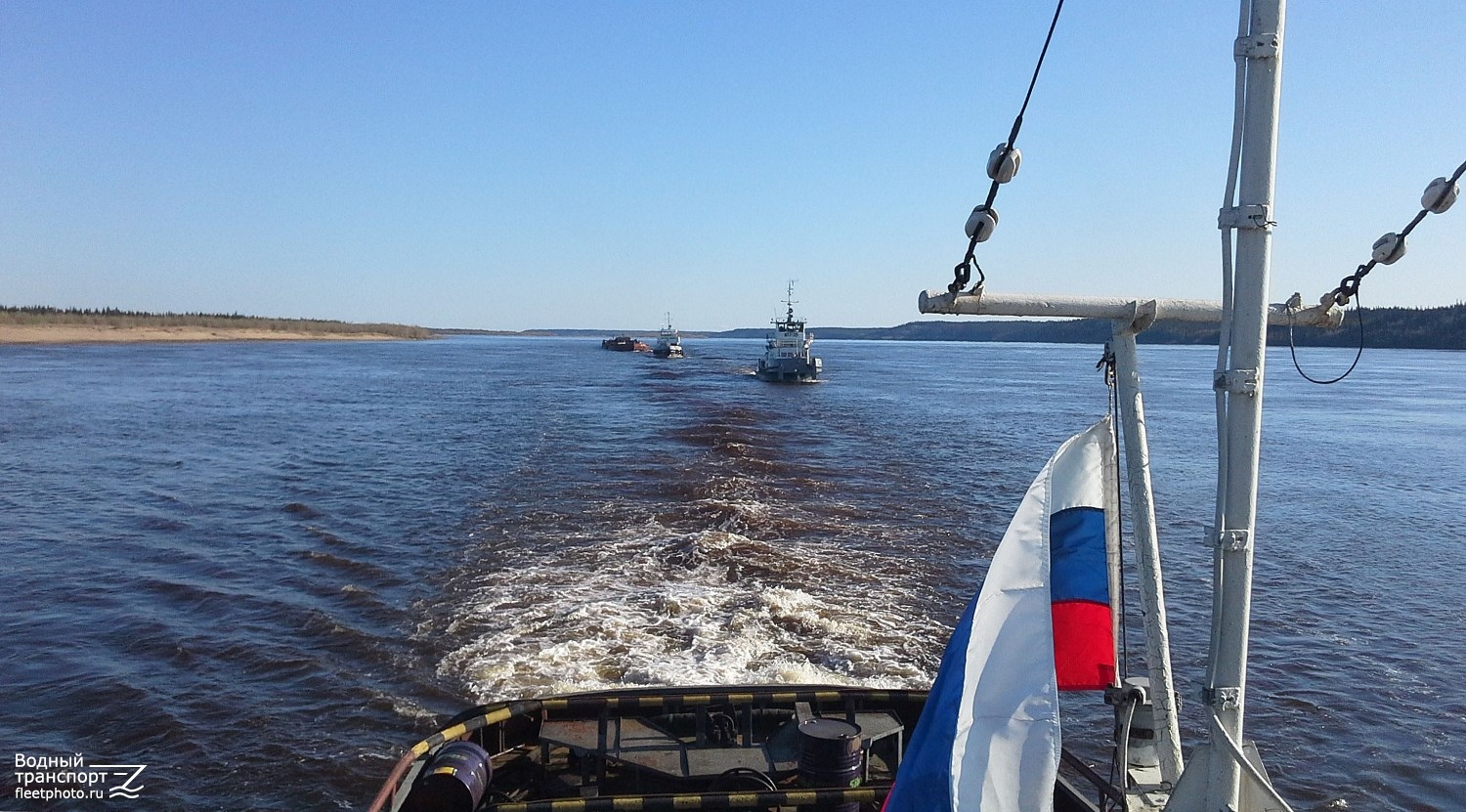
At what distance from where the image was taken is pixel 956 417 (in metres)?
51.0

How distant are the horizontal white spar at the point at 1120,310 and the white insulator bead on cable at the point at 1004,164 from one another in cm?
66

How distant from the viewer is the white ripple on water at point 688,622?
13.4 meters

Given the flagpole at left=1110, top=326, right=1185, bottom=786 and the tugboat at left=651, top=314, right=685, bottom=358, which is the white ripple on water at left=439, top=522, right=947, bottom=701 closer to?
the flagpole at left=1110, top=326, right=1185, bottom=786

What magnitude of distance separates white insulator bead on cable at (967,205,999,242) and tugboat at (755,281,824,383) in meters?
72.0

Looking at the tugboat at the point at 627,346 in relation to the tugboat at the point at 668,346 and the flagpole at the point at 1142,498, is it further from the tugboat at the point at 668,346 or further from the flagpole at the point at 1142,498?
the flagpole at the point at 1142,498

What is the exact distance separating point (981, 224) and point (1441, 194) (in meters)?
2.08

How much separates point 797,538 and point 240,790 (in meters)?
13.2

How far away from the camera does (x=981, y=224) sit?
15.0ft

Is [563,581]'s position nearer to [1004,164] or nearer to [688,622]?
[688,622]

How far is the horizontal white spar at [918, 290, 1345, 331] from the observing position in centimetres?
504

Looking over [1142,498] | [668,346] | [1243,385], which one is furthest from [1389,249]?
[668,346]

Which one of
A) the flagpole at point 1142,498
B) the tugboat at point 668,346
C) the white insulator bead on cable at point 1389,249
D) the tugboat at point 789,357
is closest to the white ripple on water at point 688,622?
the flagpole at point 1142,498

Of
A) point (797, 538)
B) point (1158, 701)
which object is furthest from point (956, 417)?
point (1158, 701)

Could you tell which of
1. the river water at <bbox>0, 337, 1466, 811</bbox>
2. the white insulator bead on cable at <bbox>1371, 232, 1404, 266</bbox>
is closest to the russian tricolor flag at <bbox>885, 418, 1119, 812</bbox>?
the white insulator bead on cable at <bbox>1371, 232, 1404, 266</bbox>
